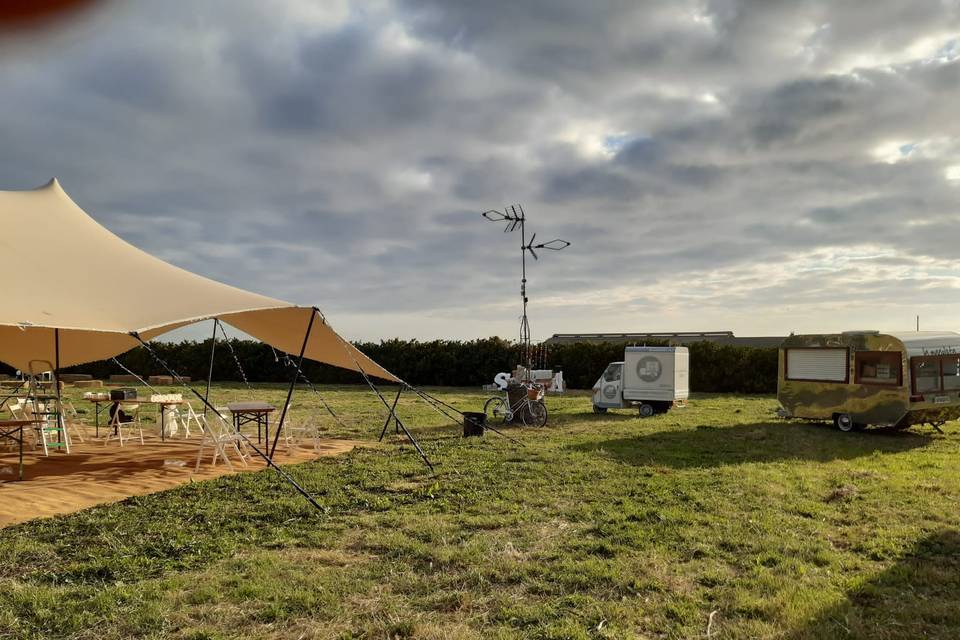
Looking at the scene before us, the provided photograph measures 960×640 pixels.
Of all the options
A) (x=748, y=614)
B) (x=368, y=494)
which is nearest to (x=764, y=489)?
(x=748, y=614)

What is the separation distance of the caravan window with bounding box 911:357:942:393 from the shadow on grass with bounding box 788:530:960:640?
23.5ft

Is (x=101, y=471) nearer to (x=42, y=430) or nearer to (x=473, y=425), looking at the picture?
(x=42, y=430)

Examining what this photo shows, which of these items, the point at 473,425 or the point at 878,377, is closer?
the point at 473,425

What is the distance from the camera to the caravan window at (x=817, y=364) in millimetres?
12141

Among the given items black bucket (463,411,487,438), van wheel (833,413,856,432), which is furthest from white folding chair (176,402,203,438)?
van wheel (833,413,856,432)

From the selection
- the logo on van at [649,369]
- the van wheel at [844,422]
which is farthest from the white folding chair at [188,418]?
the van wheel at [844,422]

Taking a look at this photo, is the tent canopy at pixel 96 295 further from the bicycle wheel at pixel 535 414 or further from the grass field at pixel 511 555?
the bicycle wheel at pixel 535 414

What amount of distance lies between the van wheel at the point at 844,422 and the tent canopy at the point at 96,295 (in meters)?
8.21

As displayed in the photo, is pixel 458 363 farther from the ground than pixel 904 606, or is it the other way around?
pixel 458 363

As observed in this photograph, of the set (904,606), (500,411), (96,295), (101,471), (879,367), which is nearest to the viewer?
(904,606)

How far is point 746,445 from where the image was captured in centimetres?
1030

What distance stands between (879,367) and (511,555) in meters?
9.46

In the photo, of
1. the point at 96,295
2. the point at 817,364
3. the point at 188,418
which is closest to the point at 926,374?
the point at 817,364

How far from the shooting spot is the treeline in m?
22.2
